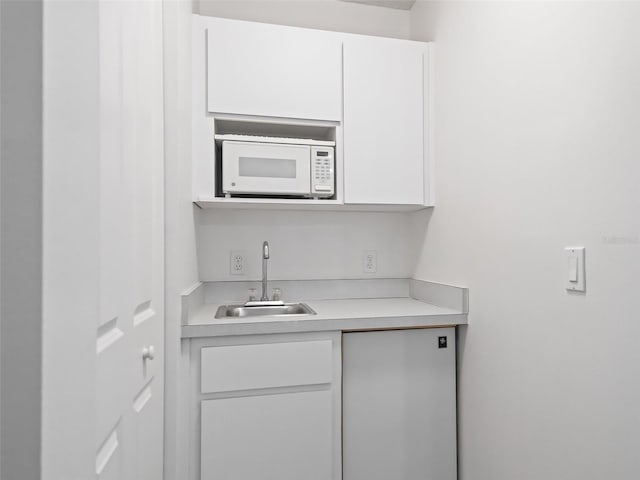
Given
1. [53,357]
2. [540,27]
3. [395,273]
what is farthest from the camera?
[395,273]

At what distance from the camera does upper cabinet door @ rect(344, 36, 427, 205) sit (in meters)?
1.83

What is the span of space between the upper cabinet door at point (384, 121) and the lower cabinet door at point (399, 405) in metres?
0.71

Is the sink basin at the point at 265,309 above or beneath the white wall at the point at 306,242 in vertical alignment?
beneath

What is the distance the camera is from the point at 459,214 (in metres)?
1.69

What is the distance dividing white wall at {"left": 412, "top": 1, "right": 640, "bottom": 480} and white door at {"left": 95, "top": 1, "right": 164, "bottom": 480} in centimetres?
118

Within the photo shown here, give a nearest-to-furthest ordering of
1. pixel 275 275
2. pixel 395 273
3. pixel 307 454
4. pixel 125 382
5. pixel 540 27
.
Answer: pixel 125 382, pixel 540 27, pixel 307 454, pixel 275 275, pixel 395 273

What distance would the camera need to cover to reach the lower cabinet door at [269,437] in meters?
1.40

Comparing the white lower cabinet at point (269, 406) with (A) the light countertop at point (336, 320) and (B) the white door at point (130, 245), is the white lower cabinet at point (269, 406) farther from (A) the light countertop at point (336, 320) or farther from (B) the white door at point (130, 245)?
(B) the white door at point (130, 245)

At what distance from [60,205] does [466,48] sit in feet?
5.66

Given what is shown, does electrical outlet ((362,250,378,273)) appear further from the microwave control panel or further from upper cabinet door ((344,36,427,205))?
the microwave control panel

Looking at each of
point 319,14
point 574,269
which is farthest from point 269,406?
point 319,14

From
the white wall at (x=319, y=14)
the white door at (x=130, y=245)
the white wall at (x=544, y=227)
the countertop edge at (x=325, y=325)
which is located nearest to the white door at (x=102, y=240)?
the white door at (x=130, y=245)

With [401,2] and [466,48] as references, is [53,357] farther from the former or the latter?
[401,2]

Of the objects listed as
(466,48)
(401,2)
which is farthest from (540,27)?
(401,2)
